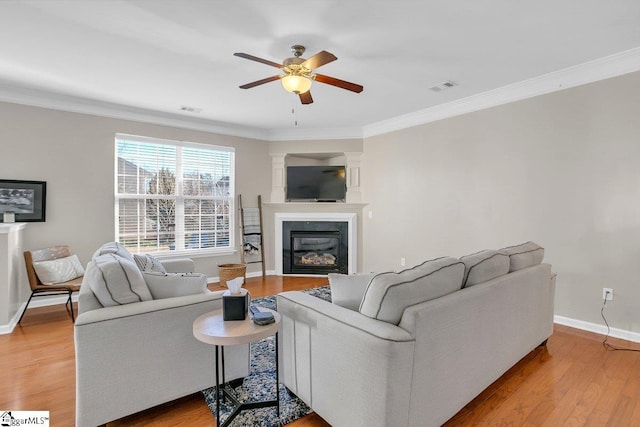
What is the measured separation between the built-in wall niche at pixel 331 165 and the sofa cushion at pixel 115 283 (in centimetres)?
398

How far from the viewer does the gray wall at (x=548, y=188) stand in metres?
2.97

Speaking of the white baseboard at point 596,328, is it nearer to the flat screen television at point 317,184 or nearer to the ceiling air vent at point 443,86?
the ceiling air vent at point 443,86

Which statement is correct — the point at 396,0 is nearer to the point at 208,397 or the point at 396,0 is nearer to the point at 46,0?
the point at 46,0

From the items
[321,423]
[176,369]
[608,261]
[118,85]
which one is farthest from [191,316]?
[608,261]

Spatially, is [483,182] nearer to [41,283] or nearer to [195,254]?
[195,254]

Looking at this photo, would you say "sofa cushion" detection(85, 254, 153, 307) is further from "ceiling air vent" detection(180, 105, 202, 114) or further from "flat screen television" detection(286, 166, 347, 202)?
"flat screen television" detection(286, 166, 347, 202)

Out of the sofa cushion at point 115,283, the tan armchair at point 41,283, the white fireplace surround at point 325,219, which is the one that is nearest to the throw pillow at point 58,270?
the tan armchair at point 41,283

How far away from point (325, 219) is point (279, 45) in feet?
11.1

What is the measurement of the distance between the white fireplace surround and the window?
84 centimetres

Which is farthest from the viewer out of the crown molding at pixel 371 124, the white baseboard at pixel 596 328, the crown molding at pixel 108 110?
the crown molding at pixel 108 110

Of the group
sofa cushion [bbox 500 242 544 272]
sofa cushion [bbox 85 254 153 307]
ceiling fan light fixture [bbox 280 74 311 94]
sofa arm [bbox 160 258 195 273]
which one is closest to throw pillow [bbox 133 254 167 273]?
sofa arm [bbox 160 258 195 273]

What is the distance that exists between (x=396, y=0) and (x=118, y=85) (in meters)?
3.16

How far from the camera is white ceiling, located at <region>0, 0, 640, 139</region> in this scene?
221 centimetres

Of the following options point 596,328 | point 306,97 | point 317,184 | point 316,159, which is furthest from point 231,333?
point 316,159
